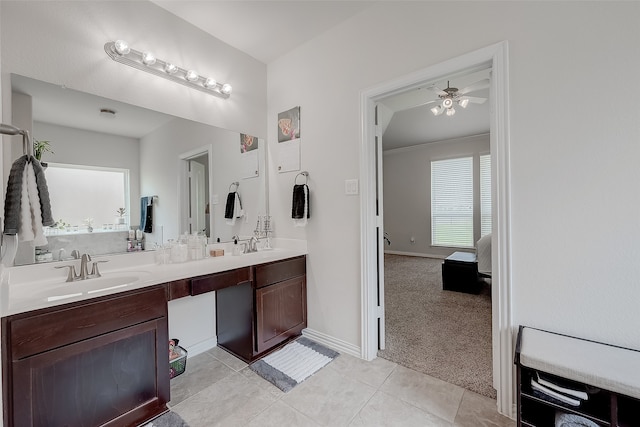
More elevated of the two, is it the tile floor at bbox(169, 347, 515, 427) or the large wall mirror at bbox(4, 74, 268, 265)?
the large wall mirror at bbox(4, 74, 268, 265)

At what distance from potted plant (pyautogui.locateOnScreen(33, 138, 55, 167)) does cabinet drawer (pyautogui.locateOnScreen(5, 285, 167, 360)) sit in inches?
36.5

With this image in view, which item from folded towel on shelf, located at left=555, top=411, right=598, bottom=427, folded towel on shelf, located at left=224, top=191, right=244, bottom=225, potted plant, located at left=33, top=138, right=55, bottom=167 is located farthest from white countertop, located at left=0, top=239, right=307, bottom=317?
folded towel on shelf, located at left=555, top=411, right=598, bottom=427

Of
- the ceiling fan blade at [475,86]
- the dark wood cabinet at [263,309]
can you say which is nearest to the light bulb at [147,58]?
the dark wood cabinet at [263,309]

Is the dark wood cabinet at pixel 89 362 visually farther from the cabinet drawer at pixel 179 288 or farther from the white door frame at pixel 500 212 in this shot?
the white door frame at pixel 500 212

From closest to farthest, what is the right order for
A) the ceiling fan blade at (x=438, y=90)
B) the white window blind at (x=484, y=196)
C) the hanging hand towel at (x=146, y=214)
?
the hanging hand towel at (x=146, y=214), the ceiling fan blade at (x=438, y=90), the white window blind at (x=484, y=196)

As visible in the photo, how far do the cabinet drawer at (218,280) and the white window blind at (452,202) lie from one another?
5.18 meters

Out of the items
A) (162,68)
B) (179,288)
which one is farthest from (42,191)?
(162,68)

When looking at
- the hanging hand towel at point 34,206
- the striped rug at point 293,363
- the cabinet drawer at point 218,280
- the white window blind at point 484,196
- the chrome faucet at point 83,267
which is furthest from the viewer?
the white window blind at point 484,196

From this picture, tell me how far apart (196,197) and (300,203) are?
34.3 inches

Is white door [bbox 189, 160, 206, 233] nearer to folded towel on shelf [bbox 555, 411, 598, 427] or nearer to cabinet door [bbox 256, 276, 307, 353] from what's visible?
cabinet door [bbox 256, 276, 307, 353]

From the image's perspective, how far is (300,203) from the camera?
7.59 ft

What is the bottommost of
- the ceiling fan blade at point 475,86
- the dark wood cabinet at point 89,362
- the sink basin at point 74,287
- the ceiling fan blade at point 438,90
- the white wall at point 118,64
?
the dark wood cabinet at point 89,362

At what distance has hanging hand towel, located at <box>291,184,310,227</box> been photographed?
7.58 feet

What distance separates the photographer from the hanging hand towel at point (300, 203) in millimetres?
2311
